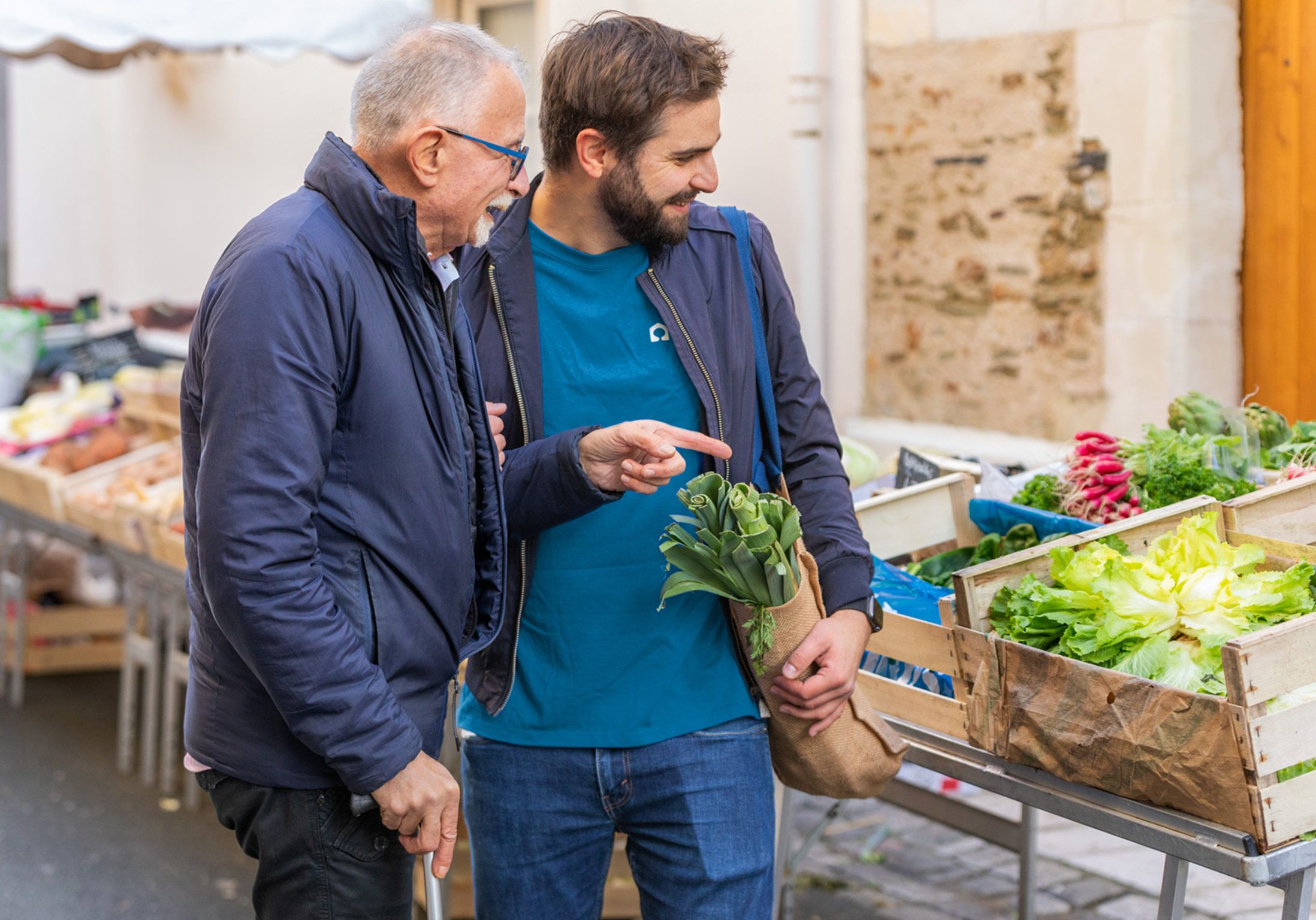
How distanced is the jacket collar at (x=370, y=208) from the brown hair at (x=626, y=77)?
0.43 m

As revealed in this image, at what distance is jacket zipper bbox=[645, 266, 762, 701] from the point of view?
2.21 metres

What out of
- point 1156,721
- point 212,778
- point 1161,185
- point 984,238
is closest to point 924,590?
point 1156,721

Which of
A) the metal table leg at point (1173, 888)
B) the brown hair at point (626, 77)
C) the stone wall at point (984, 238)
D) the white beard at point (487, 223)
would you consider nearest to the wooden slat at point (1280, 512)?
the metal table leg at point (1173, 888)

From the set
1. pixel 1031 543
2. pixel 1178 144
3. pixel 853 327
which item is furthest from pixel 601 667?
pixel 853 327

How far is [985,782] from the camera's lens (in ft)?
8.12

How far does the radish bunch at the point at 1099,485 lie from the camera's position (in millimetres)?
3062

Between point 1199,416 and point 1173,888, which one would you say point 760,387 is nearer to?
point 1173,888

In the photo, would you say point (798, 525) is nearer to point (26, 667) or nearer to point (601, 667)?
point (601, 667)

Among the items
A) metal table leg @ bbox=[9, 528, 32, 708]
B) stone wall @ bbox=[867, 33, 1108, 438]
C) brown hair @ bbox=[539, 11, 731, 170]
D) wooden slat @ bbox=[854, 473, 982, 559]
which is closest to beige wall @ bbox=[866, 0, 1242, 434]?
stone wall @ bbox=[867, 33, 1108, 438]

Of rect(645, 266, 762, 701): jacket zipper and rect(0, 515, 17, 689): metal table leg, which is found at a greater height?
rect(645, 266, 762, 701): jacket zipper

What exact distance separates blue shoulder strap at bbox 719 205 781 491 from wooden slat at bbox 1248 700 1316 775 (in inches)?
34.0

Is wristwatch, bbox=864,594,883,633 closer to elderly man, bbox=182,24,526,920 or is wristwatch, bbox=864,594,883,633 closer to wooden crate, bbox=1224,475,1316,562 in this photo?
elderly man, bbox=182,24,526,920

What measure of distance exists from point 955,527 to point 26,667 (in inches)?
213

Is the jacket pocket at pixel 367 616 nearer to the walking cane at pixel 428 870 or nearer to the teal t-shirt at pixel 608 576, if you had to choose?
the walking cane at pixel 428 870
